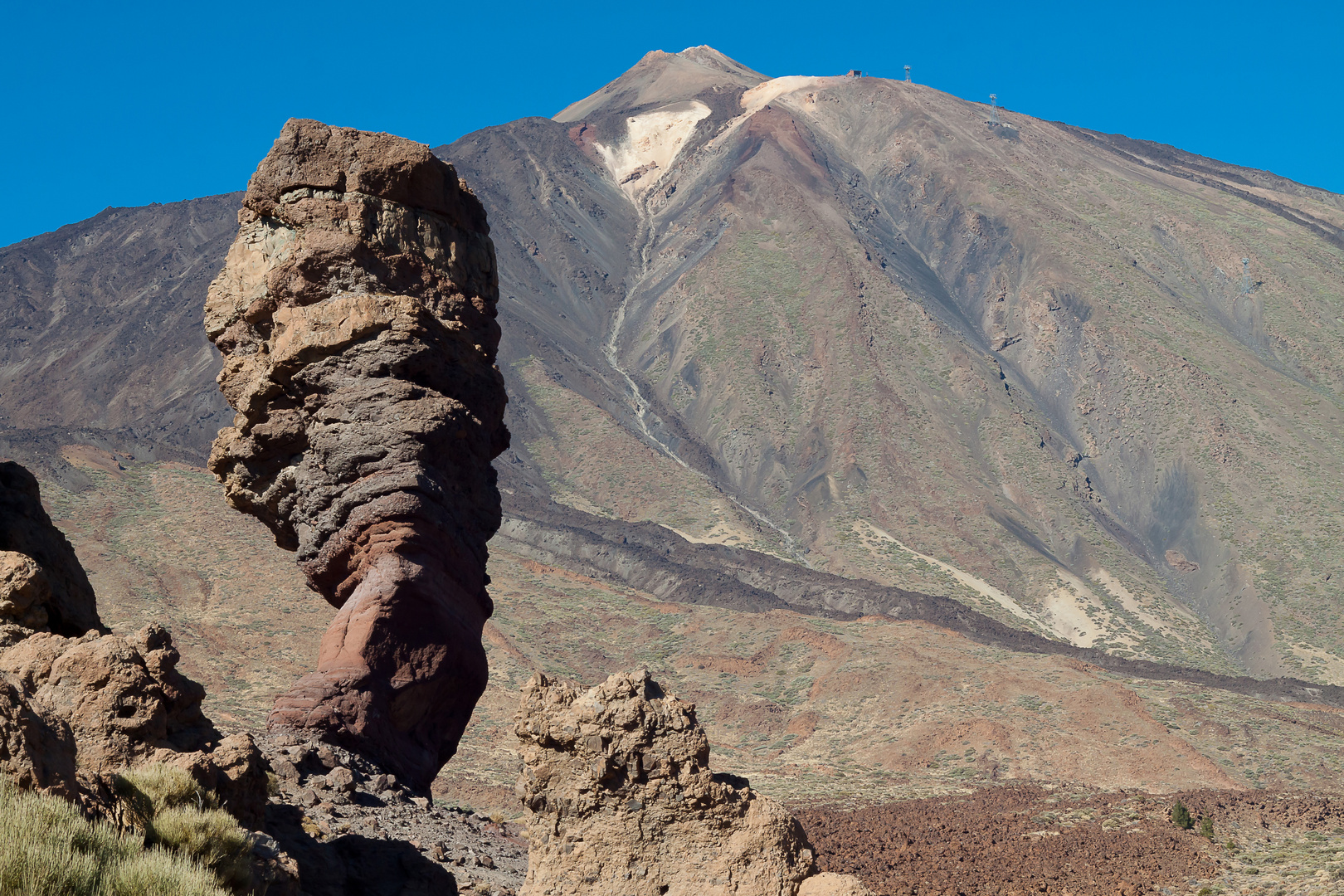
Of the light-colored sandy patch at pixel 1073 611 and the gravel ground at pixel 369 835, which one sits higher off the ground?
the light-colored sandy patch at pixel 1073 611

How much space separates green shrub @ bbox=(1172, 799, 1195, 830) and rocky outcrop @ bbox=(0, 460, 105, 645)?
15.7 m

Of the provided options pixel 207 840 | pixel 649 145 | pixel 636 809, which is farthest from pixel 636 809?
pixel 649 145

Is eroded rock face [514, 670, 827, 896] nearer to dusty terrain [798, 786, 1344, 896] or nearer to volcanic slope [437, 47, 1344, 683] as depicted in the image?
dusty terrain [798, 786, 1344, 896]

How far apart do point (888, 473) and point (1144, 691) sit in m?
38.4

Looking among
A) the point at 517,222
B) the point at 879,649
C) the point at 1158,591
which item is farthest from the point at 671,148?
the point at 879,649

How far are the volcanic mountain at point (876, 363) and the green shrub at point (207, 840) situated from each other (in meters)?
48.7

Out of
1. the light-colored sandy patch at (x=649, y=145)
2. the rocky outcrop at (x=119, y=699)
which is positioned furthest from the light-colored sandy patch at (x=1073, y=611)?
the light-colored sandy patch at (x=649, y=145)

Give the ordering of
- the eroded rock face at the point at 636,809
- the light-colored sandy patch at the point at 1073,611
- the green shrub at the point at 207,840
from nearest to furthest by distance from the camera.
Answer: the green shrub at the point at 207,840, the eroded rock face at the point at 636,809, the light-colored sandy patch at the point at 1073,611

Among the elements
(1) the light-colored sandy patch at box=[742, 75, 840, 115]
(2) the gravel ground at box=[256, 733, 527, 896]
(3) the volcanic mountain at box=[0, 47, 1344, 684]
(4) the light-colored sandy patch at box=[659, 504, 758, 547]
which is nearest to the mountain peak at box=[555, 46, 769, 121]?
(1) the light-colored sandy patch at box=[742, 75, 840, 115]

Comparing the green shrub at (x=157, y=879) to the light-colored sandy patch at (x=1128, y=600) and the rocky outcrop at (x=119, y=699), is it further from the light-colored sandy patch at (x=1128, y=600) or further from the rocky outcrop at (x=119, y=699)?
the light-colored sandy patch at (x=1128, y=600)

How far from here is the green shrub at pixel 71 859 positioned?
502cm

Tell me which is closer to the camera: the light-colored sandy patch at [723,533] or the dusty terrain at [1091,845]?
the dusty terrain at [1091,845]

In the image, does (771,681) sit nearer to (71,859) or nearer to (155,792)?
(155,792)

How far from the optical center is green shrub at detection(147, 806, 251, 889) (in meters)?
6.42
